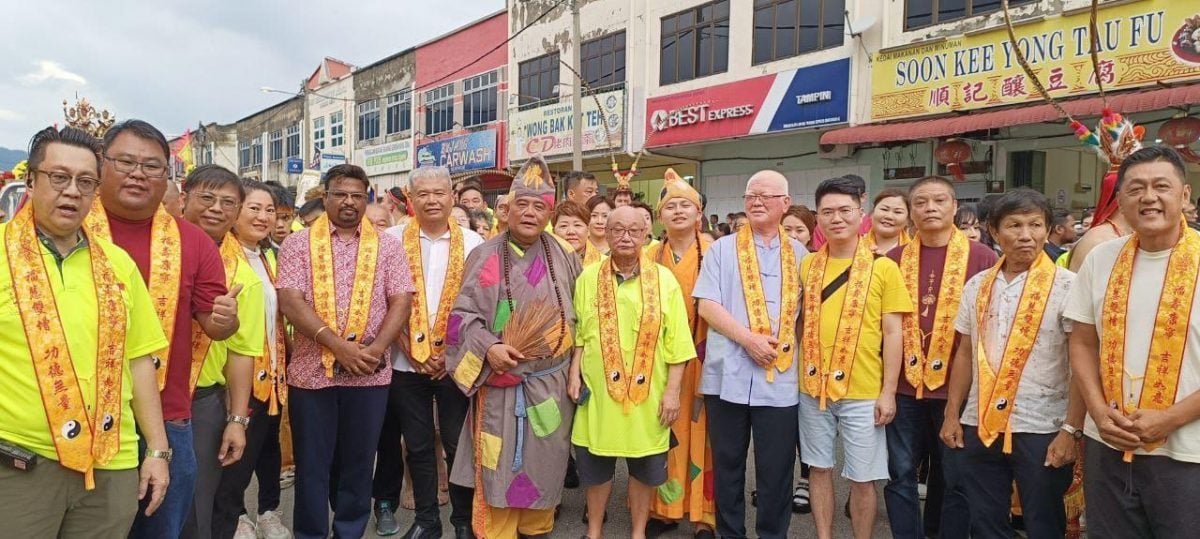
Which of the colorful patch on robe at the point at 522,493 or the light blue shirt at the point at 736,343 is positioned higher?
the light blue shirt at the point at 736,343

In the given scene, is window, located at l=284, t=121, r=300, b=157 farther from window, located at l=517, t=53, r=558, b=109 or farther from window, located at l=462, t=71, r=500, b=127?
window, located at l=517, t=53, r=558, b=109

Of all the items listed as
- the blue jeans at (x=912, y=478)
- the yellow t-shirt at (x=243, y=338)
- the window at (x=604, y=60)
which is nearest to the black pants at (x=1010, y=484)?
the blue jeans at (x=912, y=478)

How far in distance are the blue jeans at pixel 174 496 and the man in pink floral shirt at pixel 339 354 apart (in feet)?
2.53

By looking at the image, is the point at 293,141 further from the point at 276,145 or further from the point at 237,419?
the point at 237,419

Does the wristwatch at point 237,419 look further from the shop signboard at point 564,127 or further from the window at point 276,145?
the window at point 276,145

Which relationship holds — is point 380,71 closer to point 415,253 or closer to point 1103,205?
point 415,253

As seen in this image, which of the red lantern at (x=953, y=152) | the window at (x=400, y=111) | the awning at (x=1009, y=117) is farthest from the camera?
the window at (x=400, y=111)

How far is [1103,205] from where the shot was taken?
11.6 ft

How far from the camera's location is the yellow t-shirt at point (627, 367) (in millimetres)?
3291

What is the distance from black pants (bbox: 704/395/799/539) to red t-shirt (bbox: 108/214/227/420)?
232 cm

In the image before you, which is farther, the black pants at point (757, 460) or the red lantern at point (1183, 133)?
the red lantern at point (1183, 133)

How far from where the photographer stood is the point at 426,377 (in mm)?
3613

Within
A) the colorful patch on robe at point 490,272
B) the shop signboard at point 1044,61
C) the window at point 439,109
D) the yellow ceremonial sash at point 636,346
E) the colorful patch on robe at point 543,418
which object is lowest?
the colorful patch on robe at point 543,418

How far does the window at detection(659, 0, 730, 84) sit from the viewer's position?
13211 millimetres
